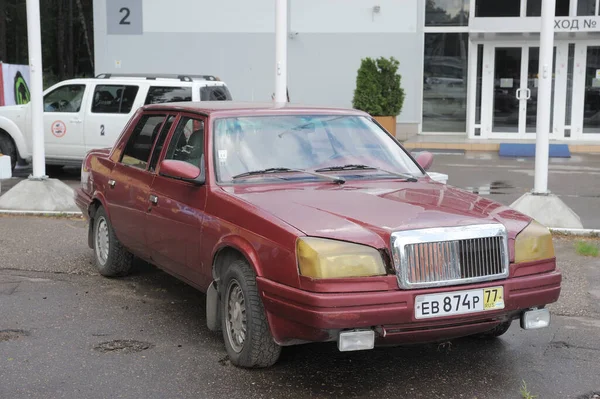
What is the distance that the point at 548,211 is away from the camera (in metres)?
9.84

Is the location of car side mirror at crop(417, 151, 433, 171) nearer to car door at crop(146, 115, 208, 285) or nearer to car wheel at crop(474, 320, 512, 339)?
car wheel at crop(474, 320, 512, 339)

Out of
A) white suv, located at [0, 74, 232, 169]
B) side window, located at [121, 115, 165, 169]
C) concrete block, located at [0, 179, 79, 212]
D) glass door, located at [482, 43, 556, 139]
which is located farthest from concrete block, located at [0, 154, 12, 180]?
glass door, located at [482, 43, 556, 139]

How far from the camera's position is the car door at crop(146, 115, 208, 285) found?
18.6ft

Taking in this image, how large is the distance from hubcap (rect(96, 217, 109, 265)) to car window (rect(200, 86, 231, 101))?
20.6 ft

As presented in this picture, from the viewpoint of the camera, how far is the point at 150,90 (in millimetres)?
13984

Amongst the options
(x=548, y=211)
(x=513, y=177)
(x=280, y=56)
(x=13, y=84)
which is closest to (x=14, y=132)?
(x=280, y=56)

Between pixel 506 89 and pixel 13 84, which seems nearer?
pixel 13 84

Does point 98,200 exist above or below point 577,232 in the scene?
above

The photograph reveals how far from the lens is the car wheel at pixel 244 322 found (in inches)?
192

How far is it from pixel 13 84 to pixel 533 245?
715 inches

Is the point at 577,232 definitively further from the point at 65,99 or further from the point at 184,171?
the point at 65,99

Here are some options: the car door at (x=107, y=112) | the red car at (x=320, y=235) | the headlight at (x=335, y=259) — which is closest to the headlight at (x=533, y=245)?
the red car at (x=320, y=235)

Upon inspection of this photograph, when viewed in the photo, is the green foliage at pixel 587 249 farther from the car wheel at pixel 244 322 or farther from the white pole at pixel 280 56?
the car wheel at pixel 244 322

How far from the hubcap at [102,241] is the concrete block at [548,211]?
4856 mm
